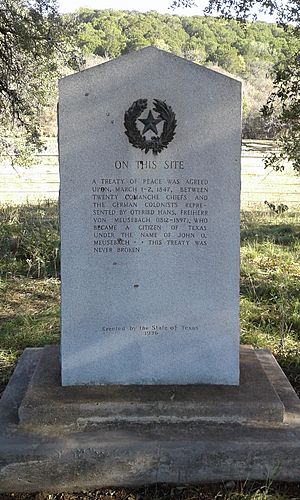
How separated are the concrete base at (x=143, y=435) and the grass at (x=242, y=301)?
78 mm

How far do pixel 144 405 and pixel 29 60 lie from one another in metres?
7.80

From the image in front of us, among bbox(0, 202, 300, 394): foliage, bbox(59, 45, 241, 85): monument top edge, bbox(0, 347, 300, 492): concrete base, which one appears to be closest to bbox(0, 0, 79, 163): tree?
bbox(0, 202, 300, 394): foliage

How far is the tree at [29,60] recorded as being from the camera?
8.81m

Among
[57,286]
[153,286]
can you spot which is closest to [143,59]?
[153,286]

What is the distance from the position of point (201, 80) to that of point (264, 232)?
678 centimetres

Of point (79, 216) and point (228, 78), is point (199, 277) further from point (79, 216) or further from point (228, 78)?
point (228, 78)

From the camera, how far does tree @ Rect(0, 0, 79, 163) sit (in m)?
8.81

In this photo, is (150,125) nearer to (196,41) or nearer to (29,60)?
(29,60)

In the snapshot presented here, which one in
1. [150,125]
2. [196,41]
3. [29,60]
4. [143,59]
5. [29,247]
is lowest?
[29,247]

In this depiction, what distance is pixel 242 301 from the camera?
5.80 meters

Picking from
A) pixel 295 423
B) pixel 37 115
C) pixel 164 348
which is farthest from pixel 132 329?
pixel 37 115

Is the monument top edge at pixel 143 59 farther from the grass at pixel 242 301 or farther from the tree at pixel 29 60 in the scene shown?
the tree at pixel 29 60

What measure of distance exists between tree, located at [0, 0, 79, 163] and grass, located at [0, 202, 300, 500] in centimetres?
171

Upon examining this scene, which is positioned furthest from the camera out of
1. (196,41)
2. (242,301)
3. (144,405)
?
(196,41)
